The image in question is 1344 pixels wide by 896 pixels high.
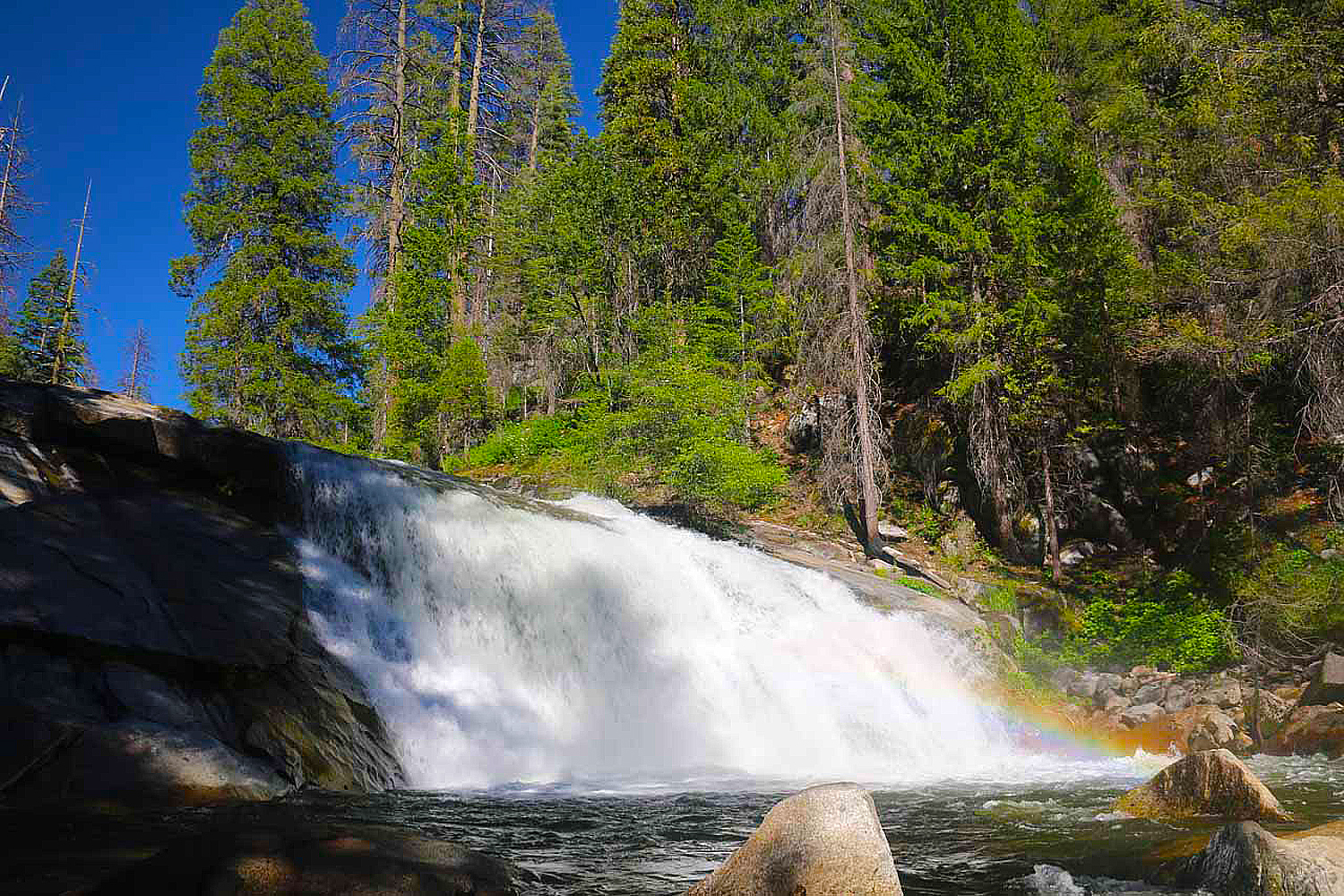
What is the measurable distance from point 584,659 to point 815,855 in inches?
276

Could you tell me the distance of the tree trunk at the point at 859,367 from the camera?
57.8 ft

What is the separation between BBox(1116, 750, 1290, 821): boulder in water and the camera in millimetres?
5742

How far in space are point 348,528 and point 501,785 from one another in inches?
160

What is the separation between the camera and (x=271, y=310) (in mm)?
22438

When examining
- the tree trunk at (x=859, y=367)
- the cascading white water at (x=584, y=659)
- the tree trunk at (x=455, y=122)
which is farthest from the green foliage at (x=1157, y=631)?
the tree trunk at (x=455, y=122)

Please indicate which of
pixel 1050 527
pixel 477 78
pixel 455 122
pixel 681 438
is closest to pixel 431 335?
pixel 455 122

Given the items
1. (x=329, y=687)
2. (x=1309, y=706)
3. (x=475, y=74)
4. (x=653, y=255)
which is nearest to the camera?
(x=329, y=687)

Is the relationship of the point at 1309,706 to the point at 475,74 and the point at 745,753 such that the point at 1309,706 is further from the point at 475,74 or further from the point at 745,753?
the point at 475,74

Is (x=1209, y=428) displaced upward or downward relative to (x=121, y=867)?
upward

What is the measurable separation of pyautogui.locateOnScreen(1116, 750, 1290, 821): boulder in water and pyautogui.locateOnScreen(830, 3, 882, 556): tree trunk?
→ 11295mm

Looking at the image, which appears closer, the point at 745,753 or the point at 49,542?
the point at 49,542

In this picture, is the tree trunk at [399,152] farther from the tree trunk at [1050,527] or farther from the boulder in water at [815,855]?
the boulder in water at [815,855]

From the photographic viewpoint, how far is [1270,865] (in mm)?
3893

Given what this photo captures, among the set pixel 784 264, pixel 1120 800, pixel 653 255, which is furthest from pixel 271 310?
pixel 1120 800
